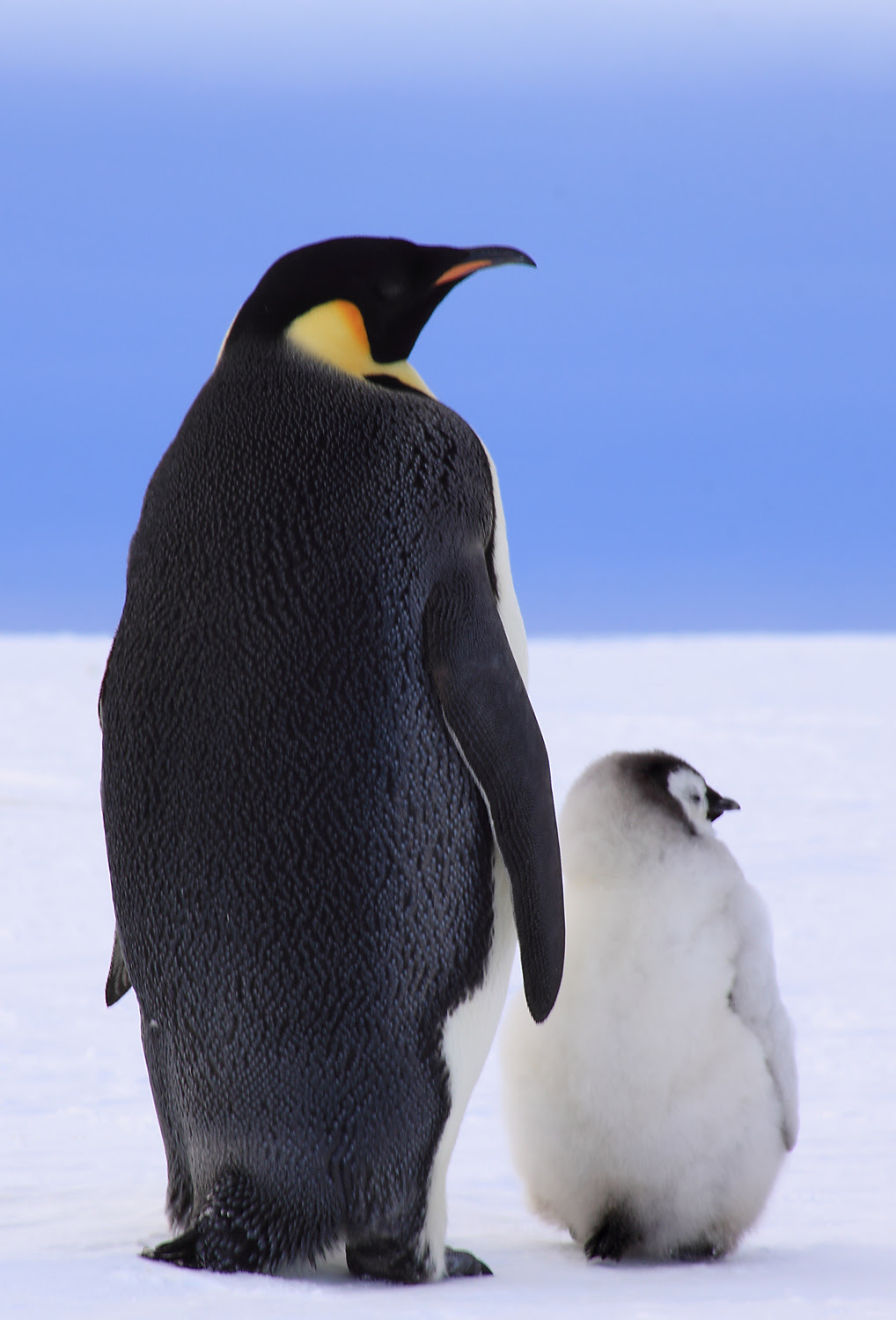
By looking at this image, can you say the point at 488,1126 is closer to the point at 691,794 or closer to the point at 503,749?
the point at 691,794

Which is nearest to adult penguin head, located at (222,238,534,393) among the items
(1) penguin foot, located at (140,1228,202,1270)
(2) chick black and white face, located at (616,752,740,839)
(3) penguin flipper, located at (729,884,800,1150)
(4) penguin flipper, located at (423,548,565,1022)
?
(4) penguin flipper, located at (423,548,565,1022)

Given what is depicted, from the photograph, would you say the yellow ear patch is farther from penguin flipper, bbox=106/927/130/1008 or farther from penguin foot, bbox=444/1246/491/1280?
penguin foot, bbox=444/1246/491/1280

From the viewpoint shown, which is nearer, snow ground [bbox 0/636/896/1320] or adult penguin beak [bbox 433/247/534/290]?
snow ground [bbox 0/636/896/1320]

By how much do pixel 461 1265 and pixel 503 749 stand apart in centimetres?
69

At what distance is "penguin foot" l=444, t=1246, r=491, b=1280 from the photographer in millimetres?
2033

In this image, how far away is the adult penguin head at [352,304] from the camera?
2.18 m

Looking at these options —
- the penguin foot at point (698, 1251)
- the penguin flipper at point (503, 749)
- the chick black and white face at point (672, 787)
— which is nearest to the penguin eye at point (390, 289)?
the penguin flipper at point (503, 749)

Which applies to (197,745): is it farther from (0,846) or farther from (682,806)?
(0,846)

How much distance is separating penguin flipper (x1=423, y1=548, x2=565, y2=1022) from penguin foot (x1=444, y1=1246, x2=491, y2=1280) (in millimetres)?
341

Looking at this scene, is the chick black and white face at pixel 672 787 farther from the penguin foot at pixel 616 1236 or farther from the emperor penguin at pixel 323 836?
the penguin foot at pixel 616 1236

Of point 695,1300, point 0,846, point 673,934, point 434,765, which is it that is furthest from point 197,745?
point 0,846

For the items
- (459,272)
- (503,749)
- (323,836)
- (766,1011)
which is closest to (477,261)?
(459,272)

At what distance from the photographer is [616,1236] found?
2.23 m

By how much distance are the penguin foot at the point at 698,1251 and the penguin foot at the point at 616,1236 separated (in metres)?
0.07
